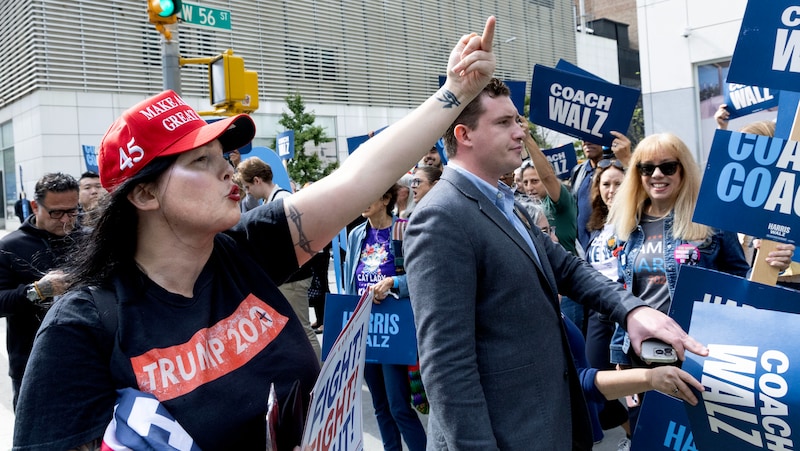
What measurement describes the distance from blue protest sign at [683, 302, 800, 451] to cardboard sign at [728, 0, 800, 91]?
0.97m

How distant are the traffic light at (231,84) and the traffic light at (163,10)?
3.22ft

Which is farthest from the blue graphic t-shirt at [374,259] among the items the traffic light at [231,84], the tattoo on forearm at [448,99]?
the traffic light at [231,84]

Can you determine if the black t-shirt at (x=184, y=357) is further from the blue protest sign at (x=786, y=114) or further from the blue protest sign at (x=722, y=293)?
the blue protest sign at (x=786, y=114)

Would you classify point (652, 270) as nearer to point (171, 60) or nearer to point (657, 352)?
point (657, 352)

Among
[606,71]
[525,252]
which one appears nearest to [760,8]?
[525,252]

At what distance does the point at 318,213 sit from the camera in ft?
5.52

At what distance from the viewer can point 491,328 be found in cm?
216

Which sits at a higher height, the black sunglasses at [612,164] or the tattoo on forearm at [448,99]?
the tattoo on forearm at [448,99]

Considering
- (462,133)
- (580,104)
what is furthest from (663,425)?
(580,104)

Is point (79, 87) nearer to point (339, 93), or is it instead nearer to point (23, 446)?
point (339, 93)

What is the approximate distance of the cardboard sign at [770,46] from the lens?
227 cm

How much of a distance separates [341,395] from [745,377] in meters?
1.18

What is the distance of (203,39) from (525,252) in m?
22.8

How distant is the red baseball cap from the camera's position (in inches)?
→ 57.7
